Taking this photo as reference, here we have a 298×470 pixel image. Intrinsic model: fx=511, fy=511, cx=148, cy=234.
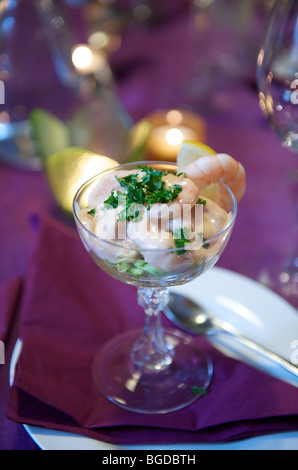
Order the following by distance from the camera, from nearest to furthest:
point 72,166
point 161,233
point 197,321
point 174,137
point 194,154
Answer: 1. point 161,233
2. point 194,154
3. point 197,321
4. point 72,166
5. point 174,137

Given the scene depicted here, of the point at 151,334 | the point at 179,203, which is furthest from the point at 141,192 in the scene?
the point at 151,334

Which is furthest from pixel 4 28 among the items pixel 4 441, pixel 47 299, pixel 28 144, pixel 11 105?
pixel 4 441

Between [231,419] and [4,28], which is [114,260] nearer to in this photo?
[231,419]

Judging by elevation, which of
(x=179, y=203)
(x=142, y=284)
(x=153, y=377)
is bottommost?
(x=153, y=377)

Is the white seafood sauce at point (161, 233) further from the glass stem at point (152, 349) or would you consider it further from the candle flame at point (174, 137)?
the candle flame at point (174, 137)

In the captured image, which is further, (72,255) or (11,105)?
(11,105)

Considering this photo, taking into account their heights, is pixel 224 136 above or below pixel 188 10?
below

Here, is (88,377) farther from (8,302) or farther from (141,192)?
(141,192)
